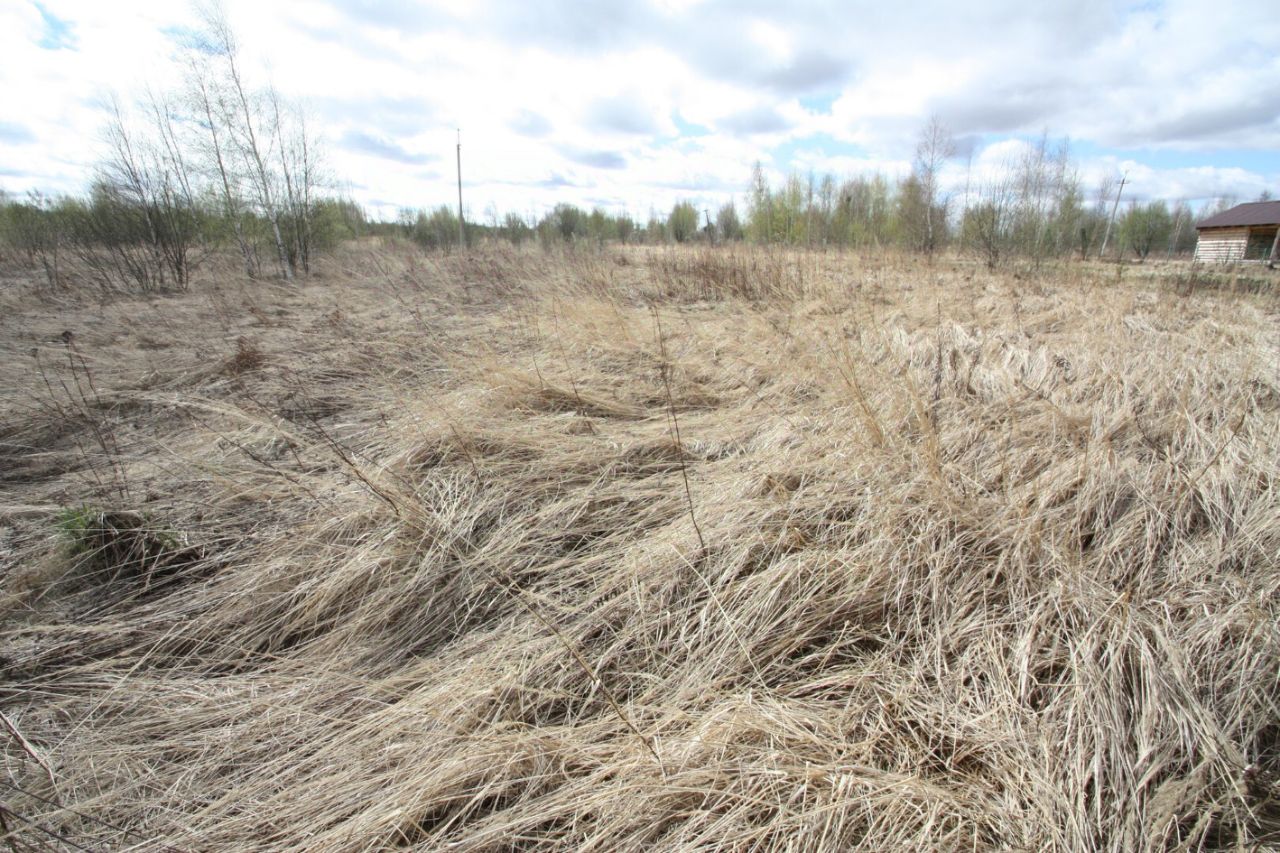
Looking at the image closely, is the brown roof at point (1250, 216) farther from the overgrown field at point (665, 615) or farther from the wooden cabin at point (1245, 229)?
the overgrown field at point (665, 615)

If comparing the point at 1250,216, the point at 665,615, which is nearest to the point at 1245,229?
the point at 1250,216

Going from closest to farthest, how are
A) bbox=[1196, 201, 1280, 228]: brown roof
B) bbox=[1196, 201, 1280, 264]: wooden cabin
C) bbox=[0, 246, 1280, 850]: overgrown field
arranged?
bbox=[0, 246, 1280, 850]: overgrown field
bbox=[1196, 201, 1280, 264]: wooden cabin
bbox=[1196, 201, 1280, 228]: brown roof

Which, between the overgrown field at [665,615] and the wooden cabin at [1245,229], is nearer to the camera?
the overgrown field at [665,615]

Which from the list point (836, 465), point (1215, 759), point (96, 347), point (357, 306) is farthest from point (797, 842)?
point (357, 306)

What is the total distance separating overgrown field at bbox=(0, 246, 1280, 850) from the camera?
104cm

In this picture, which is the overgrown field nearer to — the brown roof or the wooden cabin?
the wooden cabin

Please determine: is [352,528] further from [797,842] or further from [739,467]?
[797,842]

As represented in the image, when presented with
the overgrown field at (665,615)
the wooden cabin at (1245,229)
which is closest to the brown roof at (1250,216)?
the wooden cabin at (1245,229)

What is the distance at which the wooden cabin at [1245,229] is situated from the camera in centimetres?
2119

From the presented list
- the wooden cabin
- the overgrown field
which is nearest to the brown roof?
the wooden cabin

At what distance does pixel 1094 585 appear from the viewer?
1.39 m

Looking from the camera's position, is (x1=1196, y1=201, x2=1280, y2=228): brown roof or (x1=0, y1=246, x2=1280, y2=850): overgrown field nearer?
(x1=0, y1=246, x2=1280, y2=850): overgrown field

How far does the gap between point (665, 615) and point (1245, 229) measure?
36.5 meters

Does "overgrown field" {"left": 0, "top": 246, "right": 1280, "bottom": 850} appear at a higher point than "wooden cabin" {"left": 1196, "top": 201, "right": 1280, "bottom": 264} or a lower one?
lower
